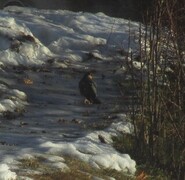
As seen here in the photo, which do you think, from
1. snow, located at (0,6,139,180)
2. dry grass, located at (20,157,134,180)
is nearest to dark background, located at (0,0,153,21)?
snow, located at (0,6,139,180)

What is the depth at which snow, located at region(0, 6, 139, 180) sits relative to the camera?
9750 mm

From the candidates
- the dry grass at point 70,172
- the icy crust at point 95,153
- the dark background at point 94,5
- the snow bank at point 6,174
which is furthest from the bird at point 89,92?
the dark background at point 94,5

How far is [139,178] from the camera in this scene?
32.1 feet

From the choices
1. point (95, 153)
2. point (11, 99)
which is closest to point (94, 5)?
point (11, 99)

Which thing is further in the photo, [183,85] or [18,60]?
Answer: [18,60]

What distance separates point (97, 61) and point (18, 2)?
1165 cm

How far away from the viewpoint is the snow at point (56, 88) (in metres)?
9.75

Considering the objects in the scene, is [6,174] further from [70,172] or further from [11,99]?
[11,99]

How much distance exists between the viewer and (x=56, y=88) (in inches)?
681

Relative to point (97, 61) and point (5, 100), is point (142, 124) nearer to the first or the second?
point (5, 100)

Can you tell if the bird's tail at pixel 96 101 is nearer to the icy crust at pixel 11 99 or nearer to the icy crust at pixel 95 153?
the icy crust at pixel 11 99

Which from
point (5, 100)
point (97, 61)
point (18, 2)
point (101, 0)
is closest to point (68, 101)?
point (5, 100)

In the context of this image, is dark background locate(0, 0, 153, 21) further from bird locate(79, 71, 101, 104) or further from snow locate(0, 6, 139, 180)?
bird locate(79, 71, 101, 104)

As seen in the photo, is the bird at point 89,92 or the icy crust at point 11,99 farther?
the bird at point 89,92
